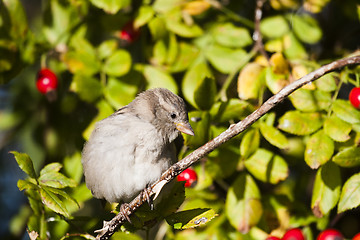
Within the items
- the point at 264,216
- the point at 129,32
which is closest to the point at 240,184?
the point at 264,216

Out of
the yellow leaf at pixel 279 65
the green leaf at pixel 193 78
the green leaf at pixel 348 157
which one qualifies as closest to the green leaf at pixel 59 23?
the green leaf at pixel 193 78

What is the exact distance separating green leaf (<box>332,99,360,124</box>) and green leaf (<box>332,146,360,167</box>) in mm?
128

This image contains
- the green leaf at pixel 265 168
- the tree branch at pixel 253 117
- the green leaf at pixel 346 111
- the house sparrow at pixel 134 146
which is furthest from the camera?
the green leaf at pixel 265 168

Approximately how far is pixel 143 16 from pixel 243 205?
112cm

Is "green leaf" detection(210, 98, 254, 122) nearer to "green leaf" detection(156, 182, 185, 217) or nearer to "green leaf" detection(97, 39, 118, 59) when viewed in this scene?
"green leaf" detection(156, 182, 185, 217)

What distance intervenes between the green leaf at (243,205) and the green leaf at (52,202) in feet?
2.86

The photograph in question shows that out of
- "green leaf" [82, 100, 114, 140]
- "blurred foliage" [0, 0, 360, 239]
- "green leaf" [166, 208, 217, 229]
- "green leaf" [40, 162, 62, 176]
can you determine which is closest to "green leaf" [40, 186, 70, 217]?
"blurred foliage" [0, 0, 360, 239]

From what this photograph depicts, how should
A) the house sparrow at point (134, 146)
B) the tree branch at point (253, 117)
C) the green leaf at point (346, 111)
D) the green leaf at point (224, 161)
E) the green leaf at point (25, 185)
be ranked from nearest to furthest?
the tree branch at point (253, 117) → the green leaf at point (25, 185) → the green leaf at point (346, 111) → the house sparrow at point (134, 146) → the green leaf at point (224, 161)

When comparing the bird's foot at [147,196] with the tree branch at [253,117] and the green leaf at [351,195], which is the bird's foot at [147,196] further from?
the green leaf at [351,195]

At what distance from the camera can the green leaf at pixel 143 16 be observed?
2.51 metres

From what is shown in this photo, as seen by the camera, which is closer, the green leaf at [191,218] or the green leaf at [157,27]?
the green leaf at [191,218]

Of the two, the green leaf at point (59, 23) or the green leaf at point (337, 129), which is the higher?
the green leaf at point (59, 23)

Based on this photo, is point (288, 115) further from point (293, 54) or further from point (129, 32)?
point (129, 32)

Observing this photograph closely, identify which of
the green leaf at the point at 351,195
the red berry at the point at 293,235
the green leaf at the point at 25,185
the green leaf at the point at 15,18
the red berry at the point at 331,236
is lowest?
the red berry at the point at 293,235
